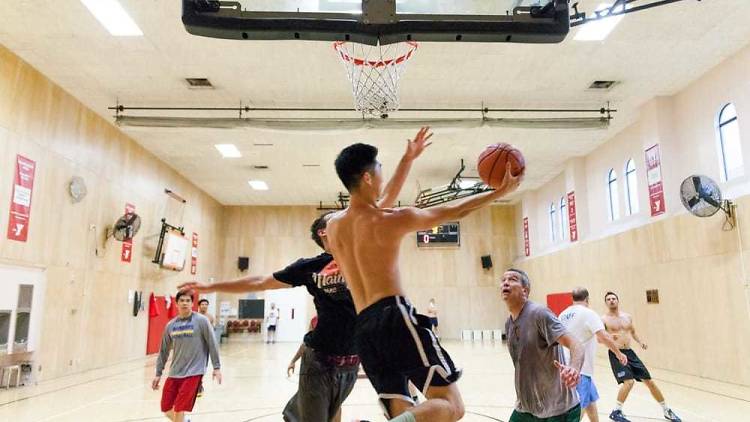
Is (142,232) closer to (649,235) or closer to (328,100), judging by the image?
(328,100)

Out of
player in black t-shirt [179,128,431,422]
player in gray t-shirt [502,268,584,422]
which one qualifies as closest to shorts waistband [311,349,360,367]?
player in black t-shirt [179,128,431,422]

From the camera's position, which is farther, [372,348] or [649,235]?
[649,235]

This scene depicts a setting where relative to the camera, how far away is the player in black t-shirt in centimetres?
338

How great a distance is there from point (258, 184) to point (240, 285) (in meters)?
16.3

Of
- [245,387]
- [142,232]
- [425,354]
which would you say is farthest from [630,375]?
[142,232]

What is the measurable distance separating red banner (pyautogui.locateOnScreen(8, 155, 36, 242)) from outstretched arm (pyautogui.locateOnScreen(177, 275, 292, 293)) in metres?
7.90

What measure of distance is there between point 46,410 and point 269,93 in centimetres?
709

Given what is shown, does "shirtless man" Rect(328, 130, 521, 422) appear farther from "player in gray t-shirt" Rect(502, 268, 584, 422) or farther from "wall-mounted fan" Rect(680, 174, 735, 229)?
"wall-mounted fan" Rect(680, 174, 735, 229)

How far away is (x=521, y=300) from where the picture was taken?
12.5ft

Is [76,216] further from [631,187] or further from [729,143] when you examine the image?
[729,143]

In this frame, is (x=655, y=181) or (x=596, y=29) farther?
(x=655, y=181)

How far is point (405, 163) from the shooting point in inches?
130

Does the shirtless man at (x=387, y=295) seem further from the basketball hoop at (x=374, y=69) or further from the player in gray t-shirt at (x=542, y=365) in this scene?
the basketball hoop at (x=374, y=69)

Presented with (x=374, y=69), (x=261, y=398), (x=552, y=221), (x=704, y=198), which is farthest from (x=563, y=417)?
(x=552, y=221)
